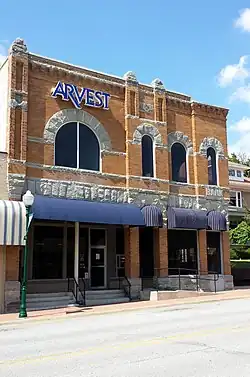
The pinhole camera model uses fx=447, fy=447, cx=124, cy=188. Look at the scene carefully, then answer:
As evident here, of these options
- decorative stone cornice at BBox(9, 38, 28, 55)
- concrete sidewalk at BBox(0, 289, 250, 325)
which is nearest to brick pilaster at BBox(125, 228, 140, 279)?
concrete sidewalk at BBox(0, 289, 250, 325)

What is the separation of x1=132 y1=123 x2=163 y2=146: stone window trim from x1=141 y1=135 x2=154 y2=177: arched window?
0.77 ft

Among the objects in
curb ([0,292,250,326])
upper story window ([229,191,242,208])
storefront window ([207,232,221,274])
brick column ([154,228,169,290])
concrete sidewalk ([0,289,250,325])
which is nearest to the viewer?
curb ([0,292,250,326])

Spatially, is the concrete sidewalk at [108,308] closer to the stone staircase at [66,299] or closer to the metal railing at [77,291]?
the stone staircase at [66,299]

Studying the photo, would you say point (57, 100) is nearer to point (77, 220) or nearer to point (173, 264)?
point (77, 220)

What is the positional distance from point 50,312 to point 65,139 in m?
8.18

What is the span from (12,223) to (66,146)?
5.25 metres

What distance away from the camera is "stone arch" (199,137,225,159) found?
2620 cm

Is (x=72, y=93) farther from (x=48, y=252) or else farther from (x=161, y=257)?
(x=161, y=257)

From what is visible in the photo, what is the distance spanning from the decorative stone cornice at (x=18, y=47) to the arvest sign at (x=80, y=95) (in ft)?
7.04

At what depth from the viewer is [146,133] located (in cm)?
2377

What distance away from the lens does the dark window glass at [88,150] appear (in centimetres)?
2162

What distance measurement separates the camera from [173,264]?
24172mm

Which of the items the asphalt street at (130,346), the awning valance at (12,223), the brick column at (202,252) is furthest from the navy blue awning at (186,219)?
the awning valance at (12,223)

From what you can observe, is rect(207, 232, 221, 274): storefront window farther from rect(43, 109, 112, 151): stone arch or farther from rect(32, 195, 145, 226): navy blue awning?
rect(43, 109, 112, 151): stone arch
